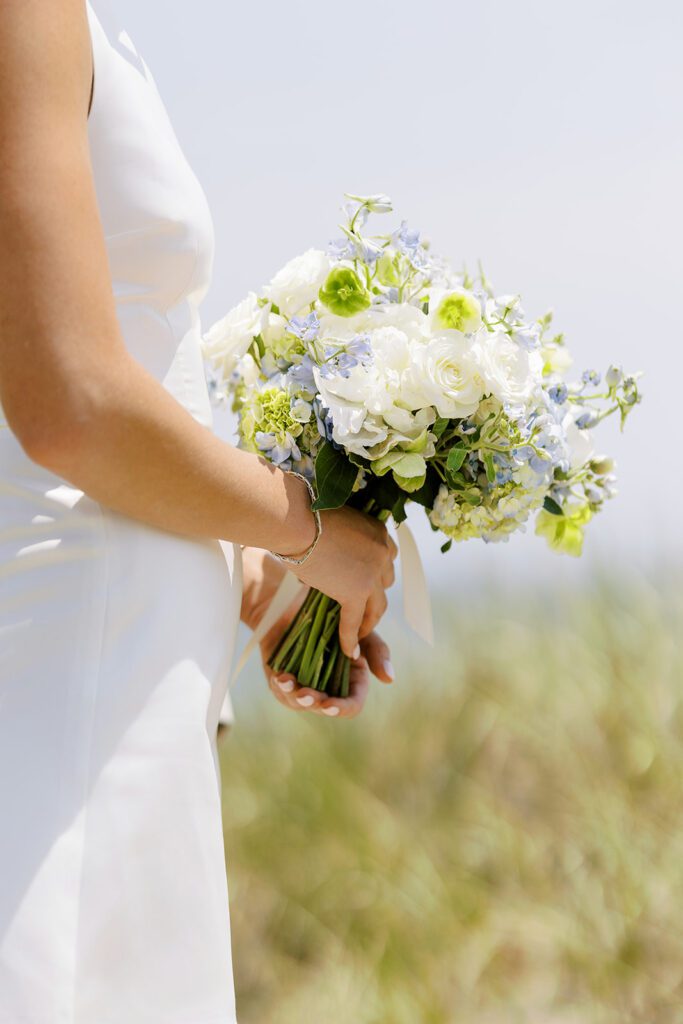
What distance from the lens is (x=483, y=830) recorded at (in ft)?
11.4

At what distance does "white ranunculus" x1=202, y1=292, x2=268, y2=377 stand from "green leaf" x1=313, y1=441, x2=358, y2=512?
0.23m

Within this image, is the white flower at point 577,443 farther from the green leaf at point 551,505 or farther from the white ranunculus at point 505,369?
the white ranunculus at point 505,369

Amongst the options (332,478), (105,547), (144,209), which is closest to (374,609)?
(332,478)

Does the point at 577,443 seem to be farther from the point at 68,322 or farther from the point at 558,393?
the point at 68,322

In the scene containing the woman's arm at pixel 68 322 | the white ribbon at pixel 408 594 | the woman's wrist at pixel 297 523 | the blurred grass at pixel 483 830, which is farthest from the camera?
the blurred grass at pixel 483 830

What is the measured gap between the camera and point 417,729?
3820 mm

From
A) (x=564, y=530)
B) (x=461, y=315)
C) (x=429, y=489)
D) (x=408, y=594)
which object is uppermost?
(x=461, y=315)

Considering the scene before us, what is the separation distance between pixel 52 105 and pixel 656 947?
300 centimetres

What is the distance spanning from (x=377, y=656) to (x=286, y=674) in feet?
0.50

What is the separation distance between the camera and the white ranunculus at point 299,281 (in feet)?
4.56

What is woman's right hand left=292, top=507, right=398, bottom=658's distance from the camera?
1.30 metres

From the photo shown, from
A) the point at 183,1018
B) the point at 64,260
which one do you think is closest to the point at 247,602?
the point at 183,1018

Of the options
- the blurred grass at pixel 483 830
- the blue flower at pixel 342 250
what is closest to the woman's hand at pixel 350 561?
the blue flower at pixel 342 250

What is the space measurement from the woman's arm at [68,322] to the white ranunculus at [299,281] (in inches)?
14.5
